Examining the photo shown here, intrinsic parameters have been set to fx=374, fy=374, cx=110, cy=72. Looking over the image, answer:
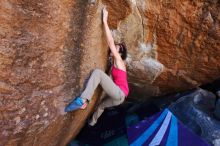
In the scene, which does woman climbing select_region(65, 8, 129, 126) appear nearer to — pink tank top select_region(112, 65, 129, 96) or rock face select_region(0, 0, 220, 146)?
pink tank top select_region(112, 65, 129, 96)

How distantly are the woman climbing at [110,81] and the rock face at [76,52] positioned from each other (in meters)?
0.11

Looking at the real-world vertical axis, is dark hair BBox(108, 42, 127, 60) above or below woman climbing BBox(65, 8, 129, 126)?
above

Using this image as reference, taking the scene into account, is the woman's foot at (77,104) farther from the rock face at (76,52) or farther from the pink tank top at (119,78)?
the pink tank top at (119,78)

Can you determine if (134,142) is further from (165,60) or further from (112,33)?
(112,33)

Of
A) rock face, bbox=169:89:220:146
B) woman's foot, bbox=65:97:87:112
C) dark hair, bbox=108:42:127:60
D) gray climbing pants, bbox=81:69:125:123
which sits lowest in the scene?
rock face, bbox=169:89:220:146

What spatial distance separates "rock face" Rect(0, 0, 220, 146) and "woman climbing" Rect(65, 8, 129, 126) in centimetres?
11

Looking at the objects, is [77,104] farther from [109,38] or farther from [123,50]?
[123,50]

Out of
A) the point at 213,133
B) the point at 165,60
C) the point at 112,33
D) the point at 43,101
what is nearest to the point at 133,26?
the point at 112,33

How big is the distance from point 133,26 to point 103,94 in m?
0.98

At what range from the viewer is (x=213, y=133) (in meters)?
5.08

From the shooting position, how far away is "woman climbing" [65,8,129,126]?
416 cm

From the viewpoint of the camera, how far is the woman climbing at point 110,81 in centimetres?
416

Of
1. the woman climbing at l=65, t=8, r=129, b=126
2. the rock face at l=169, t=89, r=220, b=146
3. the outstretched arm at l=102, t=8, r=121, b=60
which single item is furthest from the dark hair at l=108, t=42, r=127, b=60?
the rock face at l=169, t=89, r=220, b=146

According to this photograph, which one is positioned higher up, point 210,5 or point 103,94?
point 210,5
